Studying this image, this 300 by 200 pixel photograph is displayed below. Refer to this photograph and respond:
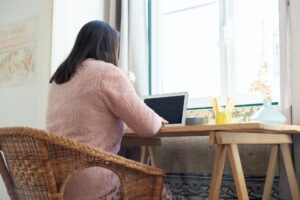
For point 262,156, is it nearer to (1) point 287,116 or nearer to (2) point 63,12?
(1) point 287,116

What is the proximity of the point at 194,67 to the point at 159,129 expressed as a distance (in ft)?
3.98

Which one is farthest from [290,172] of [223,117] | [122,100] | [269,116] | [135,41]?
[135,41]

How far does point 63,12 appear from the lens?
2547mm

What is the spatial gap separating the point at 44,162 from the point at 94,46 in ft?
1.91

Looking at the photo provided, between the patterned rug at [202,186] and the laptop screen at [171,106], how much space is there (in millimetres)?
517

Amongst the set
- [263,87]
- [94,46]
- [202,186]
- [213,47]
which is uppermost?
[213,47]

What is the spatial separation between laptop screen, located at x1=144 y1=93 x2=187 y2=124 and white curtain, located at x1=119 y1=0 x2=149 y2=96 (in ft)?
1.57

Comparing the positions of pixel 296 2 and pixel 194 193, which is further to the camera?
pixel 194 193

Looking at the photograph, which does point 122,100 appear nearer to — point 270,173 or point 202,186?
point 270,173

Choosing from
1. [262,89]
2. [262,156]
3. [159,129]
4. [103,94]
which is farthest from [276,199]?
[103,94]

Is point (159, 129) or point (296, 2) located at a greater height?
point (296, 2)

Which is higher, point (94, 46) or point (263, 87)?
point (94, 46)

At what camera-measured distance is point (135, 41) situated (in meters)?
2.63

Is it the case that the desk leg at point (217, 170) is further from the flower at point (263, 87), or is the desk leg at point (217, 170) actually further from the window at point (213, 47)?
the window at point (213, 47)
